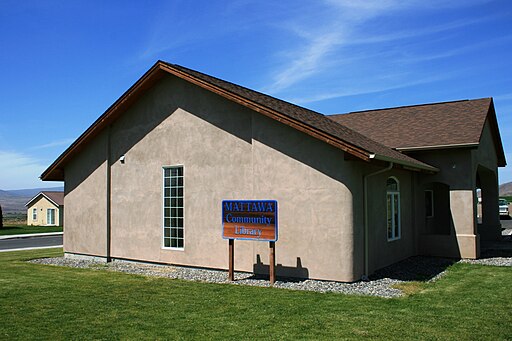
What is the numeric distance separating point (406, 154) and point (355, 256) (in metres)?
6.66

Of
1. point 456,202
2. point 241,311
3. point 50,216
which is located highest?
point 456,202

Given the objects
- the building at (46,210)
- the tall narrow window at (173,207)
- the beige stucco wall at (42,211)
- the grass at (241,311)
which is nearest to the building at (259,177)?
the tall narrow window at (173,207)

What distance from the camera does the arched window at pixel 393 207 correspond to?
13891 millimetres

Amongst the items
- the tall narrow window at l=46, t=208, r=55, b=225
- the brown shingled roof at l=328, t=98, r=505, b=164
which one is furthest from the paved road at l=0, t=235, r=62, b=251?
the tall narrow window at l=46, t=208, r=55, b=225

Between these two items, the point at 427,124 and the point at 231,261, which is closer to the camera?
the point at 231,261

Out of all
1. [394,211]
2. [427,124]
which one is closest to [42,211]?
[427,124]

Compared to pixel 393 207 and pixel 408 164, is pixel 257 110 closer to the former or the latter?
pixel 408 164

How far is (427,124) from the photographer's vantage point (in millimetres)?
17703

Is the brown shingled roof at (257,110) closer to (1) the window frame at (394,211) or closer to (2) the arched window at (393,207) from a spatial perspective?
(2) the arched window at (393,207)

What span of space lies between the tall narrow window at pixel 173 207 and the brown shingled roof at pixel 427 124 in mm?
7387

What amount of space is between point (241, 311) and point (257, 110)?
5.20 metres

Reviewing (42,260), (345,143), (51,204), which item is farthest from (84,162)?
(51,204)

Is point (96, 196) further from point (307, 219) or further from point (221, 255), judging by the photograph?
point (307, 219)

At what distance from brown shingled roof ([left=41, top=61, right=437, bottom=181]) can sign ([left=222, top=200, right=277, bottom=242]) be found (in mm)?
2048
